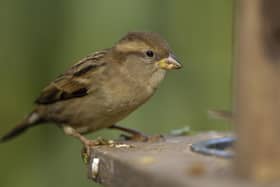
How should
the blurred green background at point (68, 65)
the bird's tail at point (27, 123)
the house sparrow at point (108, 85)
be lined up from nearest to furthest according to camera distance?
the house sparrow at point (108, 85) < the bird's tail at point (27, 123) < the blurred green background at point (68, 65)

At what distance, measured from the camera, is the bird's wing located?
4.30 m

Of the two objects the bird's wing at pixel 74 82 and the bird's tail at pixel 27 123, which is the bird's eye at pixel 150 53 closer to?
the bird's wing at pixel 74 82

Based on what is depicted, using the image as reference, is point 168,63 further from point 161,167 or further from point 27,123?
point 161,167

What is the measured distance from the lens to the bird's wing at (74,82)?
4.30 m

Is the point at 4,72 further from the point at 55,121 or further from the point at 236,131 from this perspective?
the point at 236,131

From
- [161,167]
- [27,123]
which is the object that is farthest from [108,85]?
[161,167]

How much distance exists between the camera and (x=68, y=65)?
18.7ft

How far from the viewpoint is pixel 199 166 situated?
2.46 metres

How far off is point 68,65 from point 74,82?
1.37 meters

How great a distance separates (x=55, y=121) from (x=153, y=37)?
677 mm

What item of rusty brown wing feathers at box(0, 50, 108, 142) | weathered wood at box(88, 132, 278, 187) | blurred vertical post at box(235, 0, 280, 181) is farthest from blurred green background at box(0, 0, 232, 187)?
blurred vertical post at box(235, 0, 280, 181)

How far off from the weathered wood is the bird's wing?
92 centimetres

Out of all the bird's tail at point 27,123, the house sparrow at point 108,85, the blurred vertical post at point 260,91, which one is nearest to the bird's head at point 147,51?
the house sparrow at point 108,85

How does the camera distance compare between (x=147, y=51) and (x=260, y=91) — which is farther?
(x=147, y=51)
